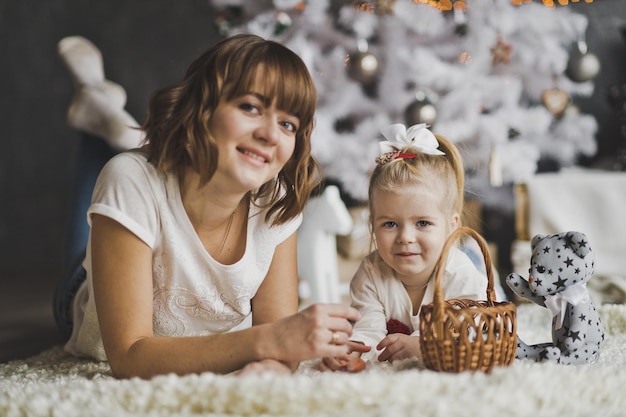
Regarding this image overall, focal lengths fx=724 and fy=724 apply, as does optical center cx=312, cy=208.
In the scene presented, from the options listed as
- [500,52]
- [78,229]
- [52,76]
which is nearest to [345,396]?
[78,229]

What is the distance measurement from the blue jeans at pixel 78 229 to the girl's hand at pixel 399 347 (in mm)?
791

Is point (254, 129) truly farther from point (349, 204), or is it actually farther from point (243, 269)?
point (349, 204)

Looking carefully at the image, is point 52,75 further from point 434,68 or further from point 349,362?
point 349,362

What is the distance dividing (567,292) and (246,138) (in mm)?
575

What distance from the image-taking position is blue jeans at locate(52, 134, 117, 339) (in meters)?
1.73

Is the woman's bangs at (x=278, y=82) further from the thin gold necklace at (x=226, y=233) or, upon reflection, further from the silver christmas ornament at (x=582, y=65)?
the silver christmas ornament at (x=582, y=65)

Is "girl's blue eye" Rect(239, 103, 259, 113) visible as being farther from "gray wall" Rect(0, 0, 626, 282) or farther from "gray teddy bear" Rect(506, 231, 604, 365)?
"gray wall" Rect(0, 0, 626, 282)

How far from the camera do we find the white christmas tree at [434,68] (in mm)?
2641

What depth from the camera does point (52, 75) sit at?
11.7ft

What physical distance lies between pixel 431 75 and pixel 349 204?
93 cm

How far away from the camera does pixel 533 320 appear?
1780 millimetres

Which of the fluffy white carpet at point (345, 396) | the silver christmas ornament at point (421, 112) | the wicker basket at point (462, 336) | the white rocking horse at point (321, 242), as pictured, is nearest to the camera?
the fluffy white carpet at point (345, 396)

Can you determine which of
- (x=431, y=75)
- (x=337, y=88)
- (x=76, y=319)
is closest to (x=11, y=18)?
(x=337, y=88)

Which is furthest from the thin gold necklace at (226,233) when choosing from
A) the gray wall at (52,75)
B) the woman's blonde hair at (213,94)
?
the gray wall at (52,75)
